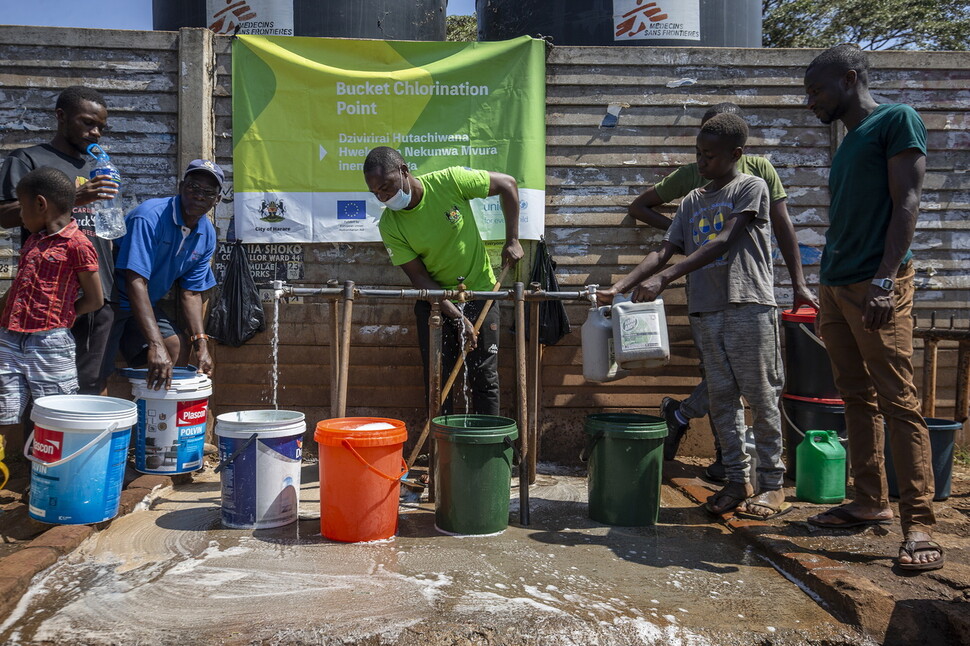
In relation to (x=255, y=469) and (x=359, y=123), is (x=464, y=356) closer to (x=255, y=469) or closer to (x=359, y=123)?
(x=255, y=469)

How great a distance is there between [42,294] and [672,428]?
3869 millimetres

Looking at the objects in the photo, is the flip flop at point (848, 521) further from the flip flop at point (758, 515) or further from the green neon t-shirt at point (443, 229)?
the green neon t-shirt at point (443, 229)

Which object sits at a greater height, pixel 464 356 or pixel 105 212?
pixel 105 212

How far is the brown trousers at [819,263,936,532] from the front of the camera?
131 inches

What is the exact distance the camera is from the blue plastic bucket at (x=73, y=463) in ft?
11.6

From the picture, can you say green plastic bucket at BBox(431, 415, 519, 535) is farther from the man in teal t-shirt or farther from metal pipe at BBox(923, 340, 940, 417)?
metal pipe at BBox(923, 340, 940, 417)

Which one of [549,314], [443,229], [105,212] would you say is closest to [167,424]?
[105,212]

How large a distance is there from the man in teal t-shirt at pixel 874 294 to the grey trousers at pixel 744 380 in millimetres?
300

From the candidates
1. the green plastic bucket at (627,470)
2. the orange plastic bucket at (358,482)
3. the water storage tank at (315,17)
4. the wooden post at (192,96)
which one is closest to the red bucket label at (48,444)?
the orange plastic bucket at (358,482)

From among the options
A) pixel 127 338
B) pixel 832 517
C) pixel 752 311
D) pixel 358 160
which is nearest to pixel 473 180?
pixel 358 160

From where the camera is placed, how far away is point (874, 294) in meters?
3.30

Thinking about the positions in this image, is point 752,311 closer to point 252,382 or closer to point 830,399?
point 830,399

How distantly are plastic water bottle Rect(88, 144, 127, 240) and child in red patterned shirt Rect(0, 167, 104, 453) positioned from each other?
1.97ft

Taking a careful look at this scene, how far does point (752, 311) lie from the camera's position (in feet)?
13.1
